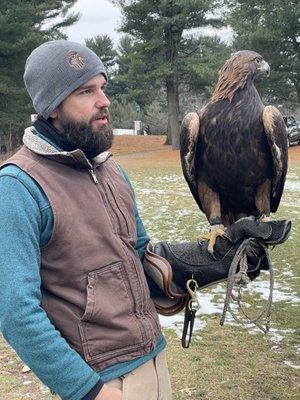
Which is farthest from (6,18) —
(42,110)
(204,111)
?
(42,110)

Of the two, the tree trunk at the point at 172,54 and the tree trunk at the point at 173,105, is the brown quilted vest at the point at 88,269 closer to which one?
the tree trunk at the point at 172,54

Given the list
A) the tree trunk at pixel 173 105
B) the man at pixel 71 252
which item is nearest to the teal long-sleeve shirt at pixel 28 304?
the man at pixel 71 252

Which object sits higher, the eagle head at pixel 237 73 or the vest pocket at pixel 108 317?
the eagle head at pixel 237 73

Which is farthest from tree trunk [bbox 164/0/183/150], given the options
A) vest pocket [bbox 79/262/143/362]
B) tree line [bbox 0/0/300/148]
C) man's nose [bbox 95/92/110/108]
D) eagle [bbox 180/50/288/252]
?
vest pocket [bbox 79/262/143/362]

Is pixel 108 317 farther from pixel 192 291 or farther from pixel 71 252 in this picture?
pixel 192 291

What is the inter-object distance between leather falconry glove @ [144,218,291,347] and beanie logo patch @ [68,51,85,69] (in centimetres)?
82

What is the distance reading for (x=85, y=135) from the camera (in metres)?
1.80

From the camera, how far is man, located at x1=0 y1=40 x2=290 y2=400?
5.08 feet

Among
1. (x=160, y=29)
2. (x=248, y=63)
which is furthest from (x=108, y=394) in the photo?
(x=160, y=29)

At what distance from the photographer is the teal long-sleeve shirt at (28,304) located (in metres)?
1.53

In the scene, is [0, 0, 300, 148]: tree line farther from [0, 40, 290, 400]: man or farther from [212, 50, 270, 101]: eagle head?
[0, 40, 290, 400]: man

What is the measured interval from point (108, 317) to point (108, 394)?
0.76 ft

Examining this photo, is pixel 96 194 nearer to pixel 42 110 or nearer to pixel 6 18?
pixel 42 110

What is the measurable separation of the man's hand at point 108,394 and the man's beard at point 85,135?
30.5 inches
